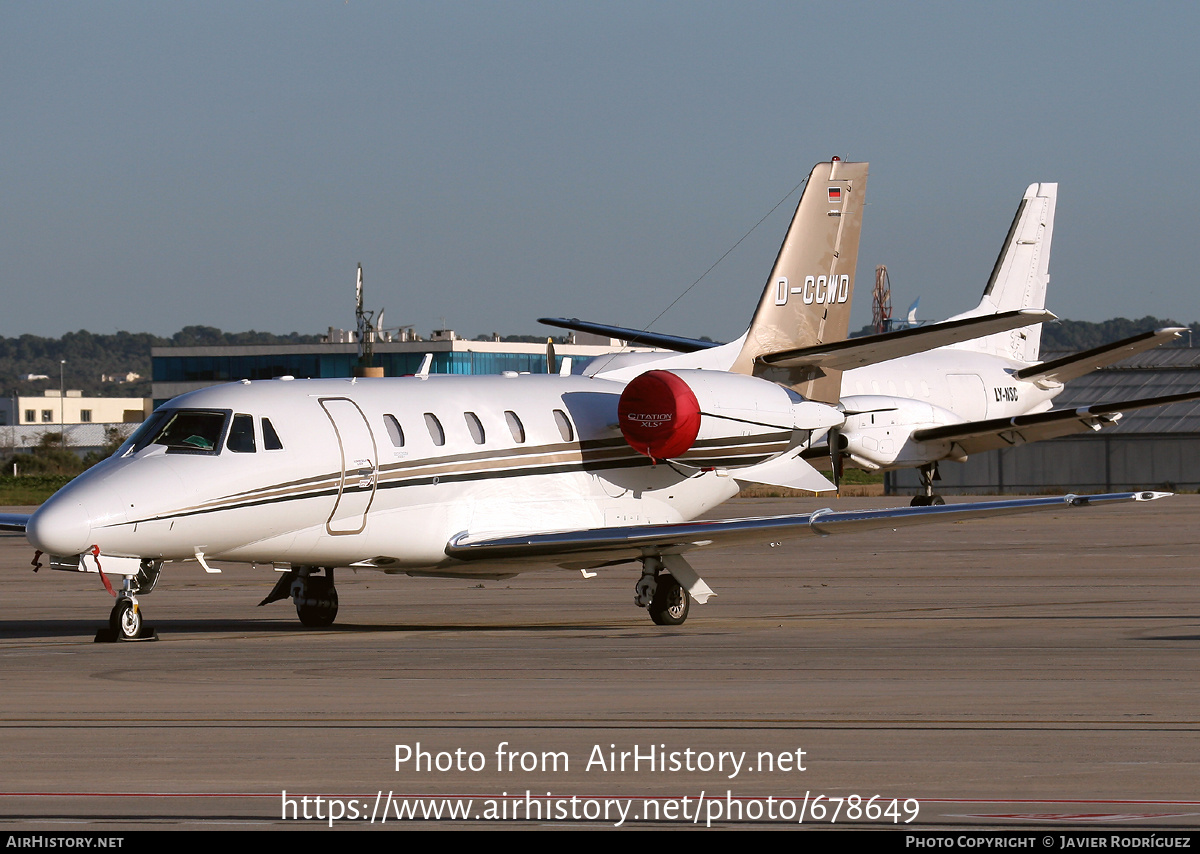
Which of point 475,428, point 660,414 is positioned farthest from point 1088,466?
point 475,428

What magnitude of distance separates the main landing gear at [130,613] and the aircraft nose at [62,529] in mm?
1083

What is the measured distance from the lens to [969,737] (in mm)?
9992

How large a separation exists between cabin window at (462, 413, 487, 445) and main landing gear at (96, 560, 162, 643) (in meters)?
4.18

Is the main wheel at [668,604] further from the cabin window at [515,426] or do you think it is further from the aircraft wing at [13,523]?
the aircraft wing at [13,523]

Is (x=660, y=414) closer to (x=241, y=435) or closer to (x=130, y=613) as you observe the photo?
(x=241, y=435)

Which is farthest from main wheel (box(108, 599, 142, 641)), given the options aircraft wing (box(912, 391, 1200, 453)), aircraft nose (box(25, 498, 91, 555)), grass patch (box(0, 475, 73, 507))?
grass patch (box(0, 475, 73, 507))

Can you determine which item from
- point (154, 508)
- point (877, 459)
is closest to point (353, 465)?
point (154, 508)

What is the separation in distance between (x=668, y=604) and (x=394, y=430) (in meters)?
3.95

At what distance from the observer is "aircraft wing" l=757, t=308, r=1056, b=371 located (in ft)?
62.7

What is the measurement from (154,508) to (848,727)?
872 centimetres

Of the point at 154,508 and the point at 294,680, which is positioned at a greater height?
the point at 154,508

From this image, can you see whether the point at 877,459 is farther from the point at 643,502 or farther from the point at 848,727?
the point at 848,727

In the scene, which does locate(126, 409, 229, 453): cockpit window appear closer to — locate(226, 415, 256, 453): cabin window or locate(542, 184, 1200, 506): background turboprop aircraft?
locate(226, 415, 256, 453): cabin window

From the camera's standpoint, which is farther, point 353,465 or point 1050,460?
point 1050,460
